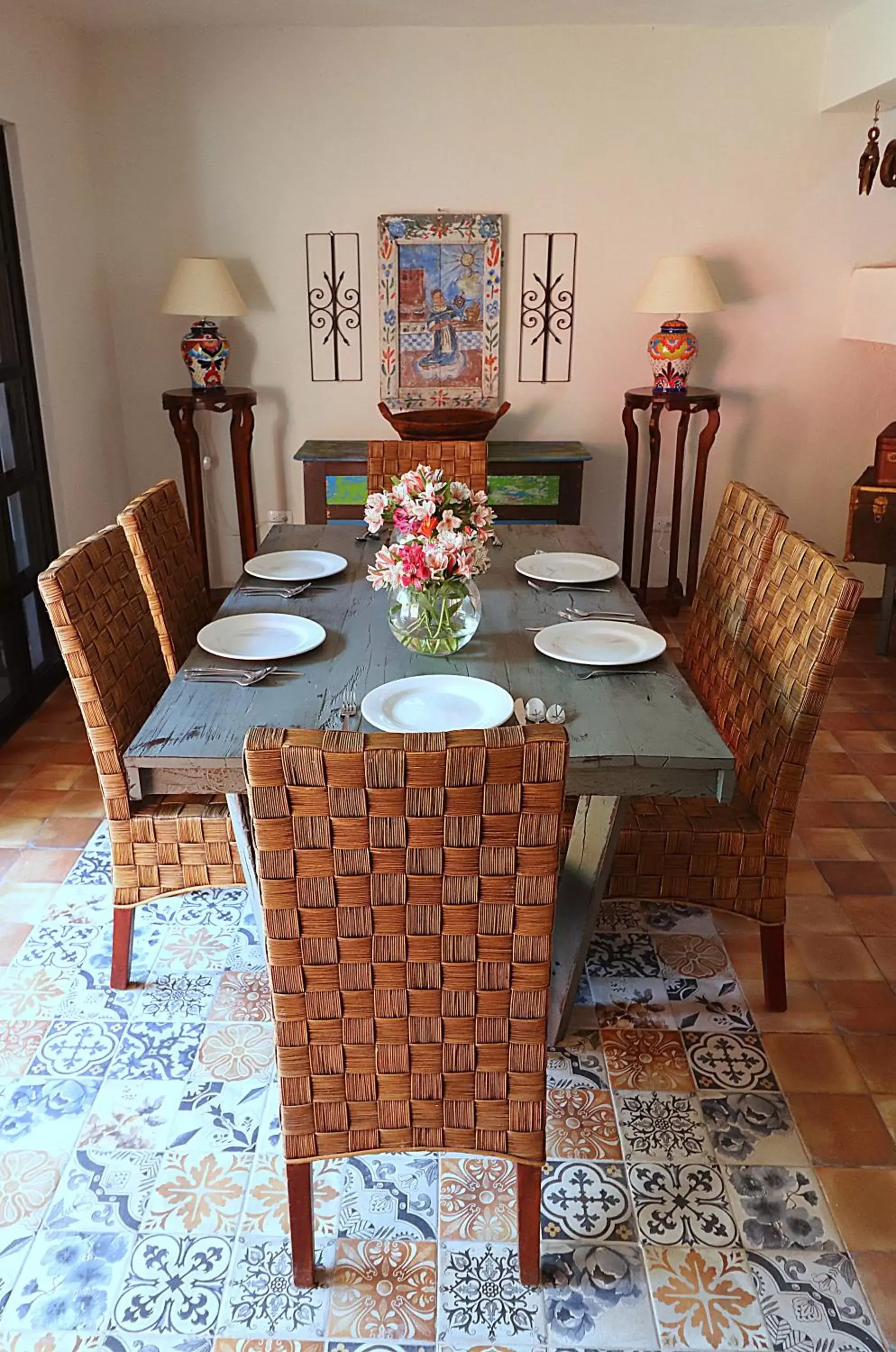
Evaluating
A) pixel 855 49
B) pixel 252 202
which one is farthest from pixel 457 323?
pixel 855 49

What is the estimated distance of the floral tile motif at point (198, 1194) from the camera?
163 centimetres

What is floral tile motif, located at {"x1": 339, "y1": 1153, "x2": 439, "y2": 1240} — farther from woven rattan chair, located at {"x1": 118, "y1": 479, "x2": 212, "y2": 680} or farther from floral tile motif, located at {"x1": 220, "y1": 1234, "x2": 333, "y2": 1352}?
woven rattan chair, located at {"x1": 118, "y1": 479, "x2": 212, "y2": 680}

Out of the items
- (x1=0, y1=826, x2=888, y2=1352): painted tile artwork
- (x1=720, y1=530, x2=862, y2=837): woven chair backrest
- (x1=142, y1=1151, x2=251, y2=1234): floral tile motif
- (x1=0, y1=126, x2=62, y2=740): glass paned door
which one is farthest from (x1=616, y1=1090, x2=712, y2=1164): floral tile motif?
(x1=0, y1=126, x2=62, y2=740): glass paned door

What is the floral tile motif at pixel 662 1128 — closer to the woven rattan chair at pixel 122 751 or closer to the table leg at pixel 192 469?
the woven rattan chair at pixel 122 751

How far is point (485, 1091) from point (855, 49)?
3.83m

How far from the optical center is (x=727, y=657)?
7.41ft

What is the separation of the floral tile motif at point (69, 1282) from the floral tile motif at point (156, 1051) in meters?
0.35

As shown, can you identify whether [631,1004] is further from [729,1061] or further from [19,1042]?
[19,1042]

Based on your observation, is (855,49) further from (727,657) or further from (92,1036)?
(92,1036)

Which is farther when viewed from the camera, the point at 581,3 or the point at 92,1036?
the point at 581,3

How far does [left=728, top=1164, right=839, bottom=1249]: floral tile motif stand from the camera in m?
1.61

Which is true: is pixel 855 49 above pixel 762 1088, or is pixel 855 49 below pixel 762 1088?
above

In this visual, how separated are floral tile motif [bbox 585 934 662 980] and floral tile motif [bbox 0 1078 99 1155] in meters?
1.03

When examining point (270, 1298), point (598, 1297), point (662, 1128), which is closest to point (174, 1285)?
point (270, 1298)
